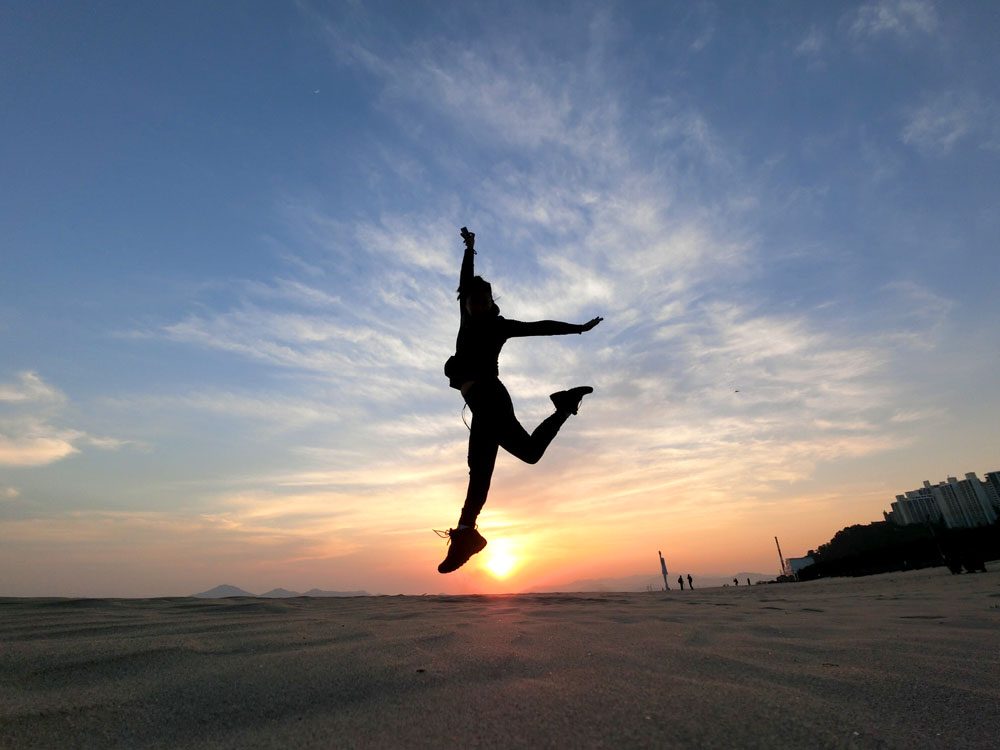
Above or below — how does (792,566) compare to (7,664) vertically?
above

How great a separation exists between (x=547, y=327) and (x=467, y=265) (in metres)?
0.75

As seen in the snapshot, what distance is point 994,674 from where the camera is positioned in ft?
6.21

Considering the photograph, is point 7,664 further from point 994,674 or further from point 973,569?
point 973,569

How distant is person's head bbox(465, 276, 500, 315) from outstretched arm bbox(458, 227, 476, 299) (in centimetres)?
9

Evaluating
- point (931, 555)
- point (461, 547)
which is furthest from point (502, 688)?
point (931, 555)

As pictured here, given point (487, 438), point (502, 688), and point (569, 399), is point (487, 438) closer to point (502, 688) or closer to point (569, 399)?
point (569, 399)

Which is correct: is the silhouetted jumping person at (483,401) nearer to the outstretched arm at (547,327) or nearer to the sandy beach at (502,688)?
the outstretched arm at (547,327)

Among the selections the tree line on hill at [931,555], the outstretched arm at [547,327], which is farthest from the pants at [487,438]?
the tree line on hill at [931,555]

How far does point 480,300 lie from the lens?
11.7 feet

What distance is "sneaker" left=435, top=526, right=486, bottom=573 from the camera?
3.41m

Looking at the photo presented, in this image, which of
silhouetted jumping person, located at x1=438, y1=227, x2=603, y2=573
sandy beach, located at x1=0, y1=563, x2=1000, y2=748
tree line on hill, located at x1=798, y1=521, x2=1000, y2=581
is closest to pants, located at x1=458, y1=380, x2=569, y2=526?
silhouetted jumping person, located at x1=438, y1=227, x2=603, y2=573

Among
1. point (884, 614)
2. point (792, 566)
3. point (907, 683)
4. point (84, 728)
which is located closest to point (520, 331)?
point (907, 683)

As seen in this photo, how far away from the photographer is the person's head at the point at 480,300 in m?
3.56

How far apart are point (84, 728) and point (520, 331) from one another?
283 cm
